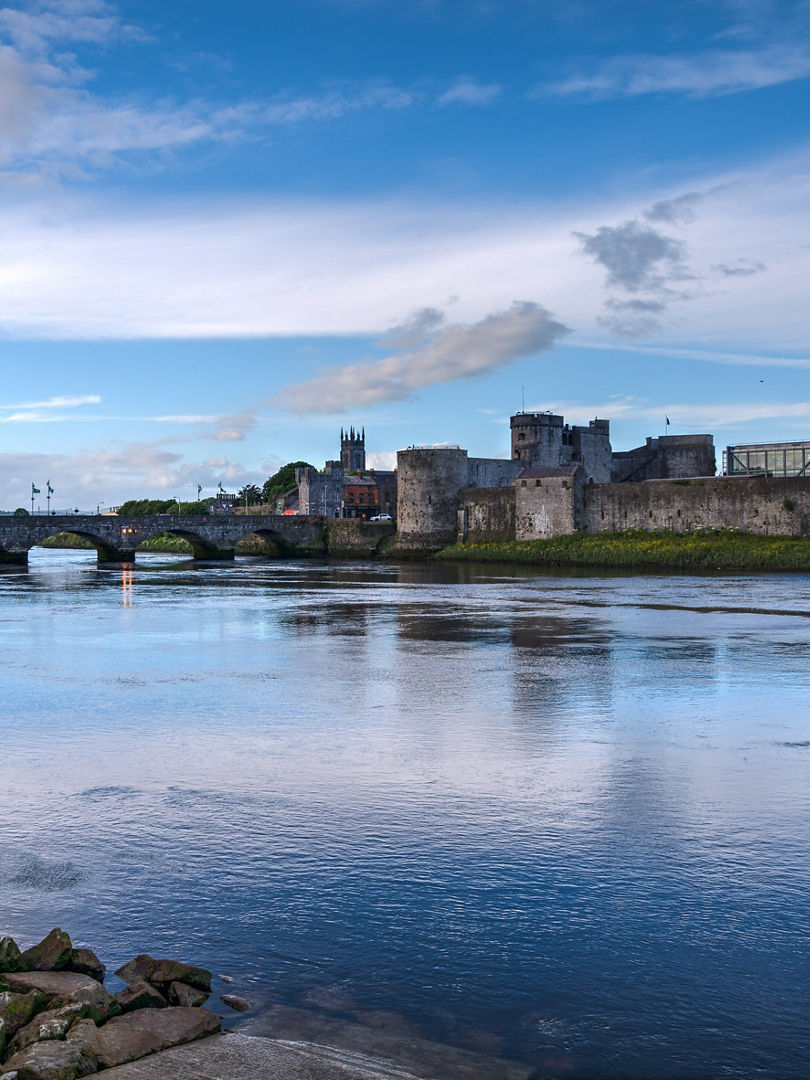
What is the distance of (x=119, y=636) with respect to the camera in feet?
73.8

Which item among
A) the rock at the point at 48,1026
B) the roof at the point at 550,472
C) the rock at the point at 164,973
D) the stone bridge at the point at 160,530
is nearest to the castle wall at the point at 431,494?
the roof at the point at 550,472

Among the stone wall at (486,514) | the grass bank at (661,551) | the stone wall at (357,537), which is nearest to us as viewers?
the grass bank at (661,551)

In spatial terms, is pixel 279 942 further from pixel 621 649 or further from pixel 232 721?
pixel 621 649

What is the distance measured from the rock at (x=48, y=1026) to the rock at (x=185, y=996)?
0.53 metres

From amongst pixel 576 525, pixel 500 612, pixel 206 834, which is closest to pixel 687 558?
pixel 576 525

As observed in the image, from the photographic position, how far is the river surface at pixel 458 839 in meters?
5.52

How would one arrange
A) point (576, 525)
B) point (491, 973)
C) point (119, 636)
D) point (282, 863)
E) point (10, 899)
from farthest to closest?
1. point (576, 525)
2. point (119, 636)
3. point (282, 863)
4. point (10, 899)
5. point (491, 973)

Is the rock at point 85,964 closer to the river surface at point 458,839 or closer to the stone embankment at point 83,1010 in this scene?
the stone embankment at point 83,1010

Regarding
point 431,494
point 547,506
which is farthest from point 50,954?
point 431,494

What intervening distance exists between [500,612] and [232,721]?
1449cm

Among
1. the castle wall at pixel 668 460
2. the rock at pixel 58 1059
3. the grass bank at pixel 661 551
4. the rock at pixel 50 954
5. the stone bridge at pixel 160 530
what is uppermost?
the castle wall at pixel 668 460

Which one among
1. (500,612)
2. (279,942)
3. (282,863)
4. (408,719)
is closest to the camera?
(279,942)

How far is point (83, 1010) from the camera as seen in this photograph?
4.94 m

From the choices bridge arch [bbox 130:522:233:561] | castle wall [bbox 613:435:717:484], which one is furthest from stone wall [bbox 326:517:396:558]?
castle wall [bbox 613:435:717:484]
